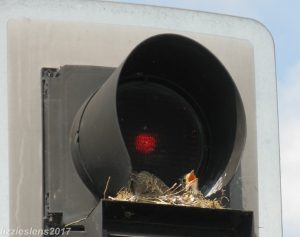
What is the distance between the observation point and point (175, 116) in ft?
19.2

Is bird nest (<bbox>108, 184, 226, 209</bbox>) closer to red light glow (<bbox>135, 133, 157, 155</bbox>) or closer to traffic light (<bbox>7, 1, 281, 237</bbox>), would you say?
traffic light (<bbox>7, 1, 281, 237</bbox>)

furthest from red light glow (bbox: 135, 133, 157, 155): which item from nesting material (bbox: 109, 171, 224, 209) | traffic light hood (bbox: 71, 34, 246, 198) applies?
nesting material (bbox: 109, 171, 224, 209)

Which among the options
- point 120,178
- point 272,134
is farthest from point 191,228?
point 272,134

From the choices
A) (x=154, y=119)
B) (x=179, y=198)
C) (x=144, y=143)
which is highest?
(x=154, y=119)

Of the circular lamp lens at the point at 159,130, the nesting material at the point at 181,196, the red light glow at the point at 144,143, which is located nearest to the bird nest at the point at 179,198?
the nesting material at the point at 181,196

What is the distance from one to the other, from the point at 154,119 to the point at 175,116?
12 centimetres

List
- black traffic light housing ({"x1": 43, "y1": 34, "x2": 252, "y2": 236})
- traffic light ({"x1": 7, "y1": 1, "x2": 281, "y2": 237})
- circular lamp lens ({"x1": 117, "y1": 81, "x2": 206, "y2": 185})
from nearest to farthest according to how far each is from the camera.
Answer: traffic light ({"x1": 7, "y1": 1, "x2": 281, "y2": 237})
black traffic light housing ({"x1": 43, "y1": 34, "x2": 252, "y2": 236})
circular lamp lens ({"x1": 117, "y1": 81, "x2": 206, "y2": 185})

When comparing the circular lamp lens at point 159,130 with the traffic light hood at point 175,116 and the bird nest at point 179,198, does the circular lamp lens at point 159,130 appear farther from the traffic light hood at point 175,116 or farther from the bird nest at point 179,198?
the bird nest at point 179,198

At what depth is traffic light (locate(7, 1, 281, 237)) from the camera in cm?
528

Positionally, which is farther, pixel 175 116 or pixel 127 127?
pixel 175 116

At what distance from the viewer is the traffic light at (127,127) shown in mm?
5277

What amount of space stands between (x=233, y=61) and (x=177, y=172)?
0.95 metres

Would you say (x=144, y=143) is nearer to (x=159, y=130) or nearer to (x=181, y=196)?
(x=159, y=130)

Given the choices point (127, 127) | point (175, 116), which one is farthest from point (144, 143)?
point (175, 116)
